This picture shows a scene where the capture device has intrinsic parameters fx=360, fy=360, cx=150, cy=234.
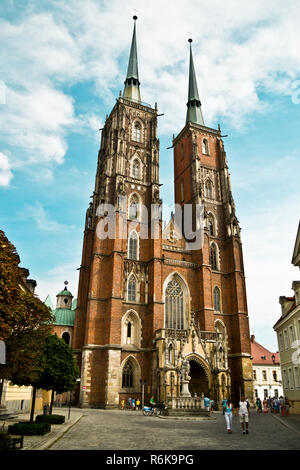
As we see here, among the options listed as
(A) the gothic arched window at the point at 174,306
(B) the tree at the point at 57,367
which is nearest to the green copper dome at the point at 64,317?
(A) the gothic arched window at the point at 174,306

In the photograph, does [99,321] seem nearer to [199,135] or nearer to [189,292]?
[189,292]

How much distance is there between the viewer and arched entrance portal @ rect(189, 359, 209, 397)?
1288 inches

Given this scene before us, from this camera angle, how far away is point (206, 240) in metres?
40.1

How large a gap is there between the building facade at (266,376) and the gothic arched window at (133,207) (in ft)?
100

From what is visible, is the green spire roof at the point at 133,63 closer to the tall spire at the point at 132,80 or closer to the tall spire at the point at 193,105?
the tall spire at the point at 132,80

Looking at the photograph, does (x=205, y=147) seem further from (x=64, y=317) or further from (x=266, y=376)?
(x=266, y=376)

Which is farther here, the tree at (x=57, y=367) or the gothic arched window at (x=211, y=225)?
the gothic arched window at (x=211, y=225)

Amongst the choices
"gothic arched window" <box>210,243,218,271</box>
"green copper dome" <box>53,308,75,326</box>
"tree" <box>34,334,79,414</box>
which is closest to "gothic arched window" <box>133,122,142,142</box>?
"gothic arched window" <box>210,243,218,271</box>

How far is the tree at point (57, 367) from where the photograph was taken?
1574 cm

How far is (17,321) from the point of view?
37.5 feet

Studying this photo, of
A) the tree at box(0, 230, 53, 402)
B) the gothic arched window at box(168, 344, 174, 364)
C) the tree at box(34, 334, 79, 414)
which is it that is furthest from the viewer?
the gothic arched window at box(168, 344, 174, 364)

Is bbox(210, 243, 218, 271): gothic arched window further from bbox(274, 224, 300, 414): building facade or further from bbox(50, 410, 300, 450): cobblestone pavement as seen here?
bbox(50, 410, 300, 450): cobblestone pavement

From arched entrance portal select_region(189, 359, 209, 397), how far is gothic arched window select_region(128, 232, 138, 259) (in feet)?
39.1
